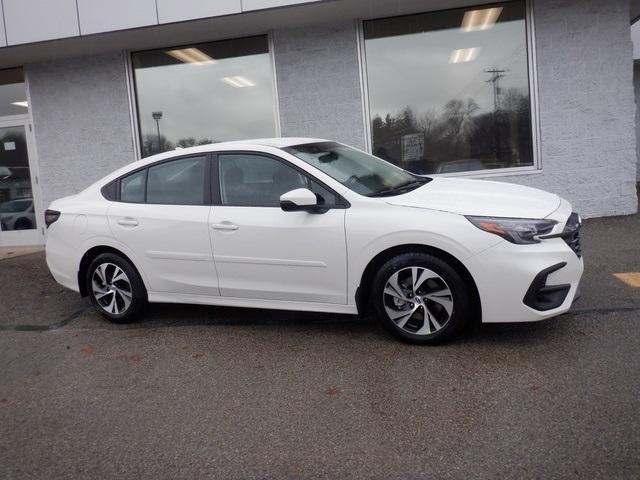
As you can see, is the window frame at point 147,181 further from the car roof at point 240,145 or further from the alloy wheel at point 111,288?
the alloy wheel at point 111,288

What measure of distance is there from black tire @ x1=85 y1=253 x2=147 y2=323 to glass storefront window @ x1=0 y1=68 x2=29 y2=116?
6.63 metres

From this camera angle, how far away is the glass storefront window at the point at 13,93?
11.0 metres

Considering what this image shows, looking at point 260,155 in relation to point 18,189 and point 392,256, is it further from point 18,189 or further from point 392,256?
point 18,189

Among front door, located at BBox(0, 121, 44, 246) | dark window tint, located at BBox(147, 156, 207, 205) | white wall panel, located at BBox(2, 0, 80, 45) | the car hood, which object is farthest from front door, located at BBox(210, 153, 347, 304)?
front door, located at BBox(0, 121, 44, 246)

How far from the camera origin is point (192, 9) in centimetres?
875

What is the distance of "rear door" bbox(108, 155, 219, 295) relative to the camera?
5176 mm

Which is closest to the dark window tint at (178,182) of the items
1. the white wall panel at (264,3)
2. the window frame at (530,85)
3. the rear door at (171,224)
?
the rear door at (171,224)

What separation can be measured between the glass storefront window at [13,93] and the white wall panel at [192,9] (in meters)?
3.66

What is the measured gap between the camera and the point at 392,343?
465 cm

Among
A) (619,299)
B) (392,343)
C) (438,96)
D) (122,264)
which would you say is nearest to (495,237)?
(392,343)

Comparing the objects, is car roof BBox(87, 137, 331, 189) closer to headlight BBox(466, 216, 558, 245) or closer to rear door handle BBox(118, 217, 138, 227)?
→ rear door handle BBox(118, 217, 138, 227)

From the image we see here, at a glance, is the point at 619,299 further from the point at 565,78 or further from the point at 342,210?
the point at 565,78

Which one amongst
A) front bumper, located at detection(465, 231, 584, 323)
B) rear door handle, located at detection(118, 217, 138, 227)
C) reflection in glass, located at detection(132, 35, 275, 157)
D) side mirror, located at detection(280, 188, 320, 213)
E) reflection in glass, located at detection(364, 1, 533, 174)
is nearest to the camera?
front bumper, located at detection(465, 231, 584, 323)

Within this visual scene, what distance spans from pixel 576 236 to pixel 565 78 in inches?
217
